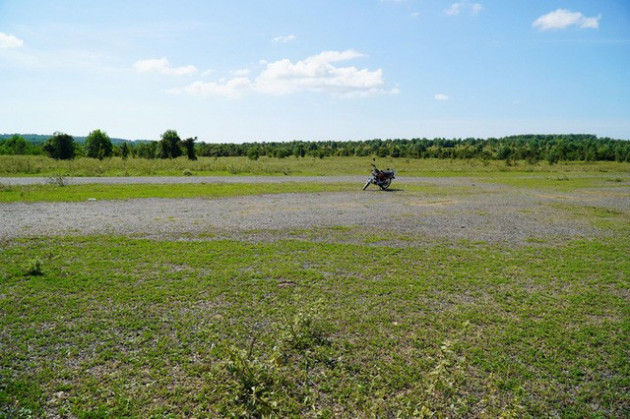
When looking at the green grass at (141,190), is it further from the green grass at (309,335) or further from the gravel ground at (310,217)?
the green grass at (309,335)

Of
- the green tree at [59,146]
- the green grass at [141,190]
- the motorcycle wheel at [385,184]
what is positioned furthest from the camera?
the green tree at [59,146]

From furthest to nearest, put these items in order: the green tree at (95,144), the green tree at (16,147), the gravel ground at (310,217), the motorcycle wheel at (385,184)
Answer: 1. the green tree at (16,147)
2. the green tree at (95,144)
3. the motorcycle wheel at (385,184)
4. the gravel ground at (310,217)

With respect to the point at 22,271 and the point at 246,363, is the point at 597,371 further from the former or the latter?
the point at 22,271

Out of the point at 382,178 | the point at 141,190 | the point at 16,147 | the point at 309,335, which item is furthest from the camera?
the point at 16,147

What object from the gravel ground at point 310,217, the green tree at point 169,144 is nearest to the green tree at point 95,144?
the green tree at point 169,144

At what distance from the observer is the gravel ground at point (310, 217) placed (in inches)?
504

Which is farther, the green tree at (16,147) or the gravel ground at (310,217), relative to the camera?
the green tree at (16,147)

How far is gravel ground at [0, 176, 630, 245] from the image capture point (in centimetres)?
1281

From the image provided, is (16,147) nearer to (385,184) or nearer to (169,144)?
(169,144)

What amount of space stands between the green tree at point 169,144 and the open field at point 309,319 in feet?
173

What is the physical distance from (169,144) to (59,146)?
15.6m

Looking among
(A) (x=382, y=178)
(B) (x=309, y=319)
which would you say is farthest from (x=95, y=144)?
(B) (x=309, y=319)

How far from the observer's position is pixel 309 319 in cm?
583

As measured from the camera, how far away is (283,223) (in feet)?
47.1
